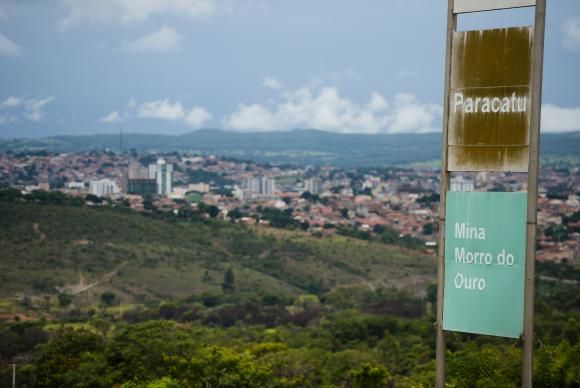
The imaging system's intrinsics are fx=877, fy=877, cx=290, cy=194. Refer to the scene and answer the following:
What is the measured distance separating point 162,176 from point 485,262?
143 meters

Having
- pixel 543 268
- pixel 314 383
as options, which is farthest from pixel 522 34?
pixel 543 268

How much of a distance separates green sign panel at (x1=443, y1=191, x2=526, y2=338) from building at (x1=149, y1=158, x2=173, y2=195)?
12915 centimetres

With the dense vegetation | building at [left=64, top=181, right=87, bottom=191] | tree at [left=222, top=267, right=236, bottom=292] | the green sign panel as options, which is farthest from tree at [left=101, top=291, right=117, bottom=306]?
building at [left=64, top=181, right=87, bottom=191]

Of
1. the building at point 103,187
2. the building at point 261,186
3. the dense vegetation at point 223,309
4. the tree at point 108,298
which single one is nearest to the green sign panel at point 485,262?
the dense vegetation at point 223,309

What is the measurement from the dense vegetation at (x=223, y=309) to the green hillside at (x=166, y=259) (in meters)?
0.17

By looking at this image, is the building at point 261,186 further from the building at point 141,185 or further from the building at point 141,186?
the building at point 141,186

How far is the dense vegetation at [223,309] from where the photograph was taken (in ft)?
71.6

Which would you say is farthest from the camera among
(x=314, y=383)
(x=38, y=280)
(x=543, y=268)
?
(x=543, y=268)

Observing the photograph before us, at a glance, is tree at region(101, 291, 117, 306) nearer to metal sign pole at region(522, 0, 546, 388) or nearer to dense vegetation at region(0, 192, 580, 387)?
dense vegetation at region(0, 192, 580, 387)

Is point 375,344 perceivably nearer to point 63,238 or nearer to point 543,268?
point 543,268

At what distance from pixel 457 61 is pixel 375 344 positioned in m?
32.4

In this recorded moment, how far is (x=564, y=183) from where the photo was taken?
127 metres

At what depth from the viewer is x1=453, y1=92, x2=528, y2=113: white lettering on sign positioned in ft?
18.5

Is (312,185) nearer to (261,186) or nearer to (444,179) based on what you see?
(261,186)
